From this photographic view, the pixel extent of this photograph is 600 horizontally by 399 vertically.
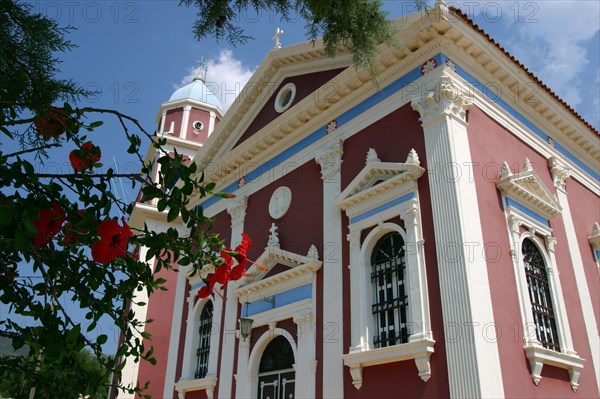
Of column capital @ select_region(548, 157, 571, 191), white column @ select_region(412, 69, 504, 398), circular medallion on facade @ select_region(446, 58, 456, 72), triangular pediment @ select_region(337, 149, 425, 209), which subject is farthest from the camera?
column capital @ select_region(548, 157, 571, 191)

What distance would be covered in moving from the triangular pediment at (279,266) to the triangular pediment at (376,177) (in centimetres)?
133

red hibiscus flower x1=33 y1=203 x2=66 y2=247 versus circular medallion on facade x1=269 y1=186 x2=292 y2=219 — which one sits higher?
circular medallion on facade x1=269 y1=186 x2=292 y2=219

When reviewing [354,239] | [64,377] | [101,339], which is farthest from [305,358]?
[101,339]

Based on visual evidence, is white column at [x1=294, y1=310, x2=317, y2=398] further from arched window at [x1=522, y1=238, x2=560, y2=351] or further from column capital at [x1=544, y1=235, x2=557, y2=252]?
column capital at [x1=544, y1=235, x2=557, y2=252]

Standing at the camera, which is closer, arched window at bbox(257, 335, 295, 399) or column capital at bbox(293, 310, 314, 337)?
column capital at bbox(293, 310, 314, 337)

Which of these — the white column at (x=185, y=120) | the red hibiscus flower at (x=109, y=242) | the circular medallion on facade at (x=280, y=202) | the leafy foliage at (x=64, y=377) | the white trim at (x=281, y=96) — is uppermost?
the white column at (x=185, y=120)

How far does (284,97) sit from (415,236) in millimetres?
6519

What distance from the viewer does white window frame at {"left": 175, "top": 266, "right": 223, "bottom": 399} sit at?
12570mm

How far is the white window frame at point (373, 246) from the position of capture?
8.33 metres

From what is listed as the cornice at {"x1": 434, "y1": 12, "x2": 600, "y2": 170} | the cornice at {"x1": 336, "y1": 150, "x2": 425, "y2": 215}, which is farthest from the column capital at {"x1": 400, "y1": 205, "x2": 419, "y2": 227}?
the cornice at {"x1": 434, "y1": 12, "x2": 600, "y2": 170}

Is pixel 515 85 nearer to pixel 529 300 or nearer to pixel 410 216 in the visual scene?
pixel 410 216

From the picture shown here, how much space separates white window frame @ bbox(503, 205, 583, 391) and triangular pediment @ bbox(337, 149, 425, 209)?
76.2 inches

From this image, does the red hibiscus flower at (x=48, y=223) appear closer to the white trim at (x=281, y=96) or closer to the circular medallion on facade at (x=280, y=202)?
the circular medallion on facade at (x=280, y=202)

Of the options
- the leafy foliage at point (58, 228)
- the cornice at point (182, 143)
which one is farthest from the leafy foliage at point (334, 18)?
the cornice at point (182, 143)
